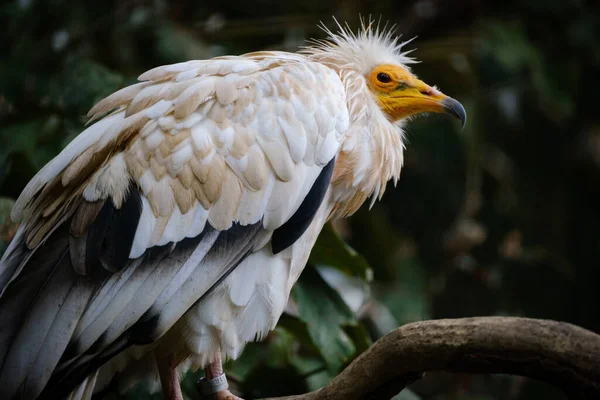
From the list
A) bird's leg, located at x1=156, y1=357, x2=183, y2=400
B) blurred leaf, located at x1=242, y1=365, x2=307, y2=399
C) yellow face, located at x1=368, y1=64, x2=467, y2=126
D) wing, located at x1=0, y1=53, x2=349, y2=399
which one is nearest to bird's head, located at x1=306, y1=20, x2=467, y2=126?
yellow face, located at x1=368, y1=64, x2=467, y2=126

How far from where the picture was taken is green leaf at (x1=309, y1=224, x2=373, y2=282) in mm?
4035

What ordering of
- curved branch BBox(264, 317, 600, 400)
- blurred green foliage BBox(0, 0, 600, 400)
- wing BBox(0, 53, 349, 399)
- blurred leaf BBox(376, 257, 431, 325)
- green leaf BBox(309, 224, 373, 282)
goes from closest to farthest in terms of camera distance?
curved branch BBox(264, 317, 600, 400) < wing BBox(0, 53, 349, 399) < green leaf BBox(309, 224, 373, 282) < blurred green foliage BBox(0, 0, 600, 400) < blurred leaf BBox(376, 257, 431, 325)

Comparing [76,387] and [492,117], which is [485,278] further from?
[76,387]

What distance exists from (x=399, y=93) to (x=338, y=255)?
836mm

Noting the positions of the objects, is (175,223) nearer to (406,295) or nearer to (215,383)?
(215,383)

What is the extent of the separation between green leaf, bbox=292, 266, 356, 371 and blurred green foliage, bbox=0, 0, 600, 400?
3.75ft

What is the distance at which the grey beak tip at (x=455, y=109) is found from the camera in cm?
373

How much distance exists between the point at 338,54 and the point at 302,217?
39.1 inches

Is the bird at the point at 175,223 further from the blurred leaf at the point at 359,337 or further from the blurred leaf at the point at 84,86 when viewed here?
the blurred leaf at the point at 359,337

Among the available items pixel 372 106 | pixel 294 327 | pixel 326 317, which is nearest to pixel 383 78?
pixel 372 106

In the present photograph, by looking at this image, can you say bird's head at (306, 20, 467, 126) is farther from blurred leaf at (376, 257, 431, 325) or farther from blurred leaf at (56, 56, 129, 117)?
blurred leaf at (376, 257, 431, 325)

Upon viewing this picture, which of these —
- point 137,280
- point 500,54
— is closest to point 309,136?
point 137,280

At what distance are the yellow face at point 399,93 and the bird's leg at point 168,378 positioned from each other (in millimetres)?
1519

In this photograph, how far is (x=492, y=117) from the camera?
705 centimetres
